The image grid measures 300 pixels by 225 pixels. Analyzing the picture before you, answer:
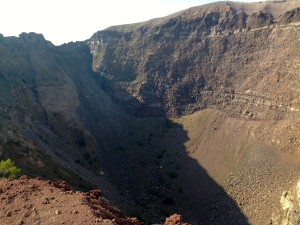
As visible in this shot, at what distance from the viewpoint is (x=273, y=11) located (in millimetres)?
81688

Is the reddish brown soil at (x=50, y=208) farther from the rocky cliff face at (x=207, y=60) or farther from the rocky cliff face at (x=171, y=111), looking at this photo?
the rocky cliff face at (x=207, y=60)

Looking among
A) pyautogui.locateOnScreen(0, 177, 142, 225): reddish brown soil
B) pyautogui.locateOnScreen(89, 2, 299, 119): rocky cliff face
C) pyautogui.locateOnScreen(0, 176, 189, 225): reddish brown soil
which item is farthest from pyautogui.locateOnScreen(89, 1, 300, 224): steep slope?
pyautogui.locateOnScreen(0, 177, 142, 225): reddish brown soil

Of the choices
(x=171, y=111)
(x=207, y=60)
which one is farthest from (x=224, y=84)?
(x=171, y=111)

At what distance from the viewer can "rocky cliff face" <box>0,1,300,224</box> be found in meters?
54.6

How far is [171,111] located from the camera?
77.7 metres

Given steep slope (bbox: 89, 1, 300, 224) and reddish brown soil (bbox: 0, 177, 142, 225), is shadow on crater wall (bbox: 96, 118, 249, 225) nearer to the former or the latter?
steep slope (bbox: 89, 1, 300, 224)

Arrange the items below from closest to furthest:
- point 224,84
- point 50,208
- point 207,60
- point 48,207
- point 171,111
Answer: point 50,208
point 48,207
point 224,84
point 171,111
point 207,60

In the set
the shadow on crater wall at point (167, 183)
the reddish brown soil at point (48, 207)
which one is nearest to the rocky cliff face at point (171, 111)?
the shadow on crater wall at point (167, 183)

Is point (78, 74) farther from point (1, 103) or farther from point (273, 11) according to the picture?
point (273, 11)

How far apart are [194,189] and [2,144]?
88.4 ft

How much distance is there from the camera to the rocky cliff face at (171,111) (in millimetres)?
54625

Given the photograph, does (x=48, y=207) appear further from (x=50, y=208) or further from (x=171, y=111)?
(x=171, y=111)

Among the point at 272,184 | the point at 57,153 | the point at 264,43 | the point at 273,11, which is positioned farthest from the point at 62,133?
the point at 273,11

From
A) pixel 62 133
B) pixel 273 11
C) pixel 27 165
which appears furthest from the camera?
pixel 273 11
